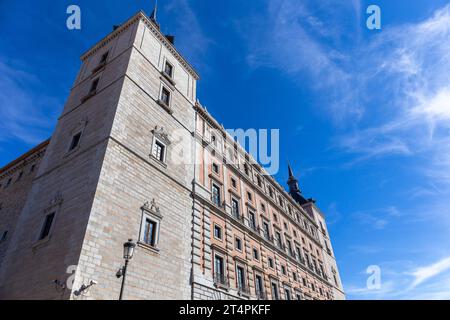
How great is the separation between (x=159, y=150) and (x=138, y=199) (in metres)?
4.28

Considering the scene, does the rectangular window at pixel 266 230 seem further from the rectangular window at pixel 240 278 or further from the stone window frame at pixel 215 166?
the stone window frame at pixel 215 166

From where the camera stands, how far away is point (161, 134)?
59.3 feet

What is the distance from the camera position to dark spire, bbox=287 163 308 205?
5106cm

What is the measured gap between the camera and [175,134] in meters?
19.6

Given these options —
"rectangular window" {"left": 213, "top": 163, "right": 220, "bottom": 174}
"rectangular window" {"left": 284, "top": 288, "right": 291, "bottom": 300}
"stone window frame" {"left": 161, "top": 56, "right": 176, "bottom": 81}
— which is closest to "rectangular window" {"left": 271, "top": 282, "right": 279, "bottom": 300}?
"rectangular window" {"left": 284, "top": 288, "right": 291, "bottom": 300}

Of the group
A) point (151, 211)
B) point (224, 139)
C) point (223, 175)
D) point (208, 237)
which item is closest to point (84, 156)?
point (151, 211)

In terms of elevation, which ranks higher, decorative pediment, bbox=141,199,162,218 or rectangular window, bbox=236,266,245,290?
decorative pediment, bbox=141,199,162,218

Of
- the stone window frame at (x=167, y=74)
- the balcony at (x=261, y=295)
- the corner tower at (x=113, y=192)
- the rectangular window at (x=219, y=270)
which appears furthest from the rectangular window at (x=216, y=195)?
the stone window frame at (x=167, y=74)

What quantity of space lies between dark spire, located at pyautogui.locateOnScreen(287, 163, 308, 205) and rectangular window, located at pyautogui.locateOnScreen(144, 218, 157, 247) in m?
39.7

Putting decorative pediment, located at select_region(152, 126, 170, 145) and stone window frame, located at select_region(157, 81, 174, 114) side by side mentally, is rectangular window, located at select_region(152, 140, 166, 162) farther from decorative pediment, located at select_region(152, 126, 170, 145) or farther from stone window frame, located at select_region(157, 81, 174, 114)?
stone window frame, located at select_region(157, 81, 174, 114)

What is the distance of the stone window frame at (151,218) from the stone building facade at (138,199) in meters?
0.06

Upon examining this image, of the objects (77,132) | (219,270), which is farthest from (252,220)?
(77,132)

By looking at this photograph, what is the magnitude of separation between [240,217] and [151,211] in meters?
10.2

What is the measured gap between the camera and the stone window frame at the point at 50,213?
1271 centimetres
